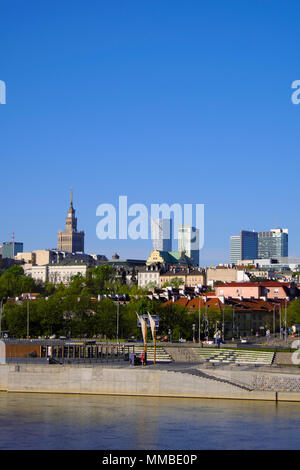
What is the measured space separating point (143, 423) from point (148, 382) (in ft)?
Result: 41.0

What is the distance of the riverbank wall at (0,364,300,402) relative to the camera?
5791cm

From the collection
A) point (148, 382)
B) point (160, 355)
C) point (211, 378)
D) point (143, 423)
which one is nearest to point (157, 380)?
point (148, 382)

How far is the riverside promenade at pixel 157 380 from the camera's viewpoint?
5794cm

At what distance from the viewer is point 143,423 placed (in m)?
47.2

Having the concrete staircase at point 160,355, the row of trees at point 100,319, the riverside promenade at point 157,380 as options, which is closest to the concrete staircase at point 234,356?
the concrete staircase at point 160,355

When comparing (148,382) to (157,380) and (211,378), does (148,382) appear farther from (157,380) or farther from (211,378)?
(211,378)

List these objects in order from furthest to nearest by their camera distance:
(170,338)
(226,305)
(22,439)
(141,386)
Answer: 1. (226,305)
2. (170,338)
3. (141,386)
4. (22,439)

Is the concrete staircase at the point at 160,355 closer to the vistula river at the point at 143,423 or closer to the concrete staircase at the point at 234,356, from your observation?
the concrete staircase at the point at 234,356

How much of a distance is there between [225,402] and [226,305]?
73.5 meters

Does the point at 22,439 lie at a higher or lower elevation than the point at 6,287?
lower

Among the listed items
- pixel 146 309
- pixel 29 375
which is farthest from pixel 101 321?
pixel 29 375

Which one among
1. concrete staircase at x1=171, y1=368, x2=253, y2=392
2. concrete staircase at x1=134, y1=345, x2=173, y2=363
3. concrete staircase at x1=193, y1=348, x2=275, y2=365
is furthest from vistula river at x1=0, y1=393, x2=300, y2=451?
concrete staircase at x1=134, y1=345, x2=173, y2=363

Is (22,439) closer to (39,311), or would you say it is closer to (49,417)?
(49,417)

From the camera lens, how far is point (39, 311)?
4532 inches
